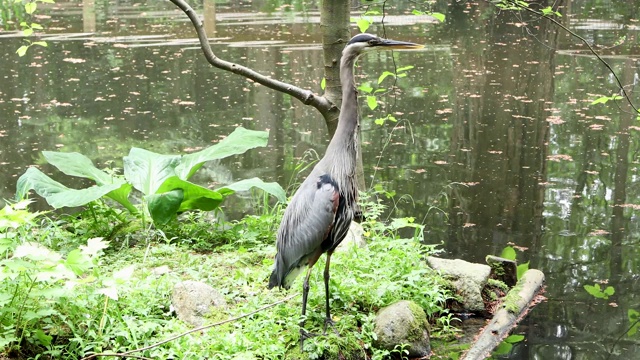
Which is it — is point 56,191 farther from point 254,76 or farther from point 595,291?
point 595,291

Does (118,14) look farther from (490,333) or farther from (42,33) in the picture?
(490,333)

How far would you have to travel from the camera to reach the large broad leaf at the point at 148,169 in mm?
5809

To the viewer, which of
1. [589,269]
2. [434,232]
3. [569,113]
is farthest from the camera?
→ [569,113]

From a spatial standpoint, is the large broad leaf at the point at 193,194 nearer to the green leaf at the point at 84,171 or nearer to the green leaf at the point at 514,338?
the green leaf at the point at 84,171

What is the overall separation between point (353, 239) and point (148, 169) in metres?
1.72

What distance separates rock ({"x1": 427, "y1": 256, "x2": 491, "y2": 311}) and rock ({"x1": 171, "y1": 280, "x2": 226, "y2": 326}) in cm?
158

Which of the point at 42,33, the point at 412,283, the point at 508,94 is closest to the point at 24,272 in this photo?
the point at 412,283

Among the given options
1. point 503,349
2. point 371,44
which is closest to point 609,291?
point 503,349

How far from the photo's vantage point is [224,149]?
5.91 meters

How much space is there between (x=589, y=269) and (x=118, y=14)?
14.2 metres

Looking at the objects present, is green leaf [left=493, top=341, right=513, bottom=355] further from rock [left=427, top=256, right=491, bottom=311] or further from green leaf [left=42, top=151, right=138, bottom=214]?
green leaf [left=42, top=151, right=138, bottom=214]

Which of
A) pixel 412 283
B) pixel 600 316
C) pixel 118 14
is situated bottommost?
pixel 600 316

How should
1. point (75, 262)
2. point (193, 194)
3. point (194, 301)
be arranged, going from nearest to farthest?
point (75, 262) → point (194, 301) → point (193, 194)

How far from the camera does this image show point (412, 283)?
15.6ft
